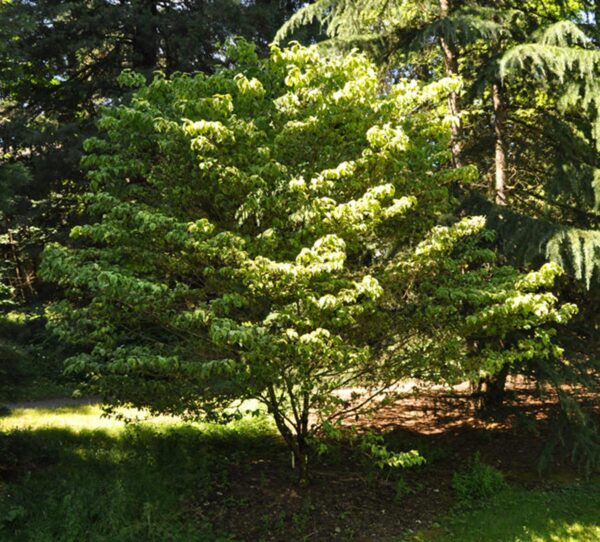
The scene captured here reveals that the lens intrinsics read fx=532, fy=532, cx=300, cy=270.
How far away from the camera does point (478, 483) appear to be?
7508mm

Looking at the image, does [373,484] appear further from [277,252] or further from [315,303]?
[277,252]

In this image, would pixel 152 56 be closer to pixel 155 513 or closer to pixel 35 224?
pixel 35 224

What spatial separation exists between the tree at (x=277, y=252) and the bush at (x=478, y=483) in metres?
1.80

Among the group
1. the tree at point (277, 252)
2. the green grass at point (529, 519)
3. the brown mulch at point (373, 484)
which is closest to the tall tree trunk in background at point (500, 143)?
the tree at point (277, 252)

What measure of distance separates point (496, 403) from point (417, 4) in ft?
23.5

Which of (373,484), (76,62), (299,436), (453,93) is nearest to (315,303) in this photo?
(299,436)

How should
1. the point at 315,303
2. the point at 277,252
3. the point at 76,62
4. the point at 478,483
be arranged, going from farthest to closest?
the point at 76,62 → the point at 478,483 → the point at 277,252 → the point at 315,303

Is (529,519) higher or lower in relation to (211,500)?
lower

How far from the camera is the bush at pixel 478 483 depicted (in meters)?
7.41

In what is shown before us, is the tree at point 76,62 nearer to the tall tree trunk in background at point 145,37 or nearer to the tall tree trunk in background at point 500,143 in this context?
the tall tree trunk in background at point 145,37

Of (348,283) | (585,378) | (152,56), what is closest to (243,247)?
(348,283)

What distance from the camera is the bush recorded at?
7406mm

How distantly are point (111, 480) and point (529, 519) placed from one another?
5368 mm

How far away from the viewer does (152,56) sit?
14320 millimetres
